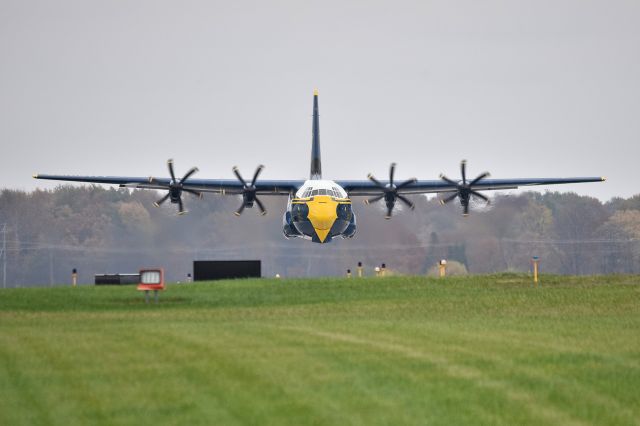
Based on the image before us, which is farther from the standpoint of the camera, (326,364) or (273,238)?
(273,238)

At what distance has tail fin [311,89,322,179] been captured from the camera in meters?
66.2

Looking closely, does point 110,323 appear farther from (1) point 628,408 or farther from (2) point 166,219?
(2) point 166,219

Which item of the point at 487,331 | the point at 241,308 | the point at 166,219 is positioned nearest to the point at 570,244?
the point at 166,219

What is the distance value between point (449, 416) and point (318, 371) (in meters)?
3.52

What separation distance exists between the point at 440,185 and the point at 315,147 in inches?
338

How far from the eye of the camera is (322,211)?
185 feet

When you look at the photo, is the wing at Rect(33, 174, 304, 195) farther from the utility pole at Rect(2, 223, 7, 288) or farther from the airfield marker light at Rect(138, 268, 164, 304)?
the airfield marker light at Rect(138, 268, 164, 304)

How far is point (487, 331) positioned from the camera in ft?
78.2

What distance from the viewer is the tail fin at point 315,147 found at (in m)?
66.2

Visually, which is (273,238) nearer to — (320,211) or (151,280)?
(320,211)

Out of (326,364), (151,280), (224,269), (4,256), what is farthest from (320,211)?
(326,364)

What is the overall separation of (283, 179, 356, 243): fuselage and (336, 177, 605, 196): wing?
6274mm

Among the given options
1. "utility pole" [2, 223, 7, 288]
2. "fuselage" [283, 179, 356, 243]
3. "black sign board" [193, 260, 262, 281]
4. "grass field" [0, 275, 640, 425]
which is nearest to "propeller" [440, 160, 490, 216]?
"fuselage" [283, 179, 356, 243]

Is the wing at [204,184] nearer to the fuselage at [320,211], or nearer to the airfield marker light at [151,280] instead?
the fuselage at [320,211]
